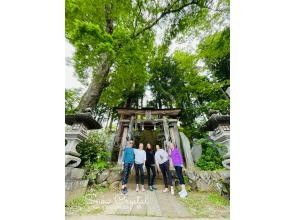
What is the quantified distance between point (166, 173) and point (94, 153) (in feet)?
2.65

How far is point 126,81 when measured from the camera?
152 inches

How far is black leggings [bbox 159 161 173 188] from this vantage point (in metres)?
3.54

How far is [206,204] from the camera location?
3424 millimetres

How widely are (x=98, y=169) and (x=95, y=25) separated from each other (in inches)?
61.6

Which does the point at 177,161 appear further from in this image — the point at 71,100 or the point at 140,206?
the point at 71,100

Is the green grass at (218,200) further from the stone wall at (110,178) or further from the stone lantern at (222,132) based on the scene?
the stone wall at (110,178)

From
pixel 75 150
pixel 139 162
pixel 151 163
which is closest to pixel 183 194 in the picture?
pixel 151 163

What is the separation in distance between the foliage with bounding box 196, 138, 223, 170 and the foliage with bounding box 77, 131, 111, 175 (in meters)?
0.99

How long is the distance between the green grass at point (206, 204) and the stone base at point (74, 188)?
39.3 inches

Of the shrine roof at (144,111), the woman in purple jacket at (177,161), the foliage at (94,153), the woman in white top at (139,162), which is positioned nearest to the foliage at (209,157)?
the woman in purple jacket at (177,161)

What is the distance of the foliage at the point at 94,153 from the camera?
12.0ft

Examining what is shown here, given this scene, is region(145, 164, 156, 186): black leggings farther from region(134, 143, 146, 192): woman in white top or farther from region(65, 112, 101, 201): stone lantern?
region(65, 112, 101, 201): stone lantern
